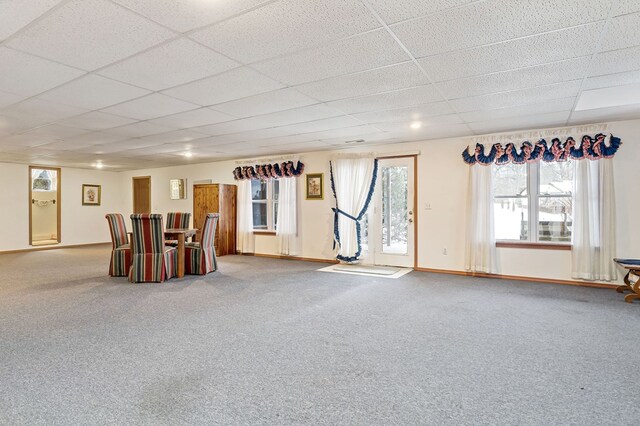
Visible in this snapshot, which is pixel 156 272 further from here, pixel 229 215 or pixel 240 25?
pixel 240 25

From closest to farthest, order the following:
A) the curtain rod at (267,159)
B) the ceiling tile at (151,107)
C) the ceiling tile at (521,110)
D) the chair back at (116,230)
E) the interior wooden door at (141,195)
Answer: the ceiling tile at (151,107)
the ceiling tile at (521,110)
the chair back at (116,230)
the curtain rod at (267,159)
the interior wooden door at (141,195)

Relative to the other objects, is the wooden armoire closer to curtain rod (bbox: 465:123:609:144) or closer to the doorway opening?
the doorway opening

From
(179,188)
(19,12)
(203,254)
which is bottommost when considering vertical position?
(203,254)

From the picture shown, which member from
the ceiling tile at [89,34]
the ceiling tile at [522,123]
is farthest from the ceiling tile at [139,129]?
the ceiling tile at [522,123]

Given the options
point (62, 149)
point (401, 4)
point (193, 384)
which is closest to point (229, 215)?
point (62, 149)

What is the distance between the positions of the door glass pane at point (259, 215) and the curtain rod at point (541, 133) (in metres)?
4.47

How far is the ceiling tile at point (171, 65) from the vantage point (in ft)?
8.36

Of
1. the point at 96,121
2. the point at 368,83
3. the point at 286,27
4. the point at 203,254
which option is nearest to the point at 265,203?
the point at 203,254

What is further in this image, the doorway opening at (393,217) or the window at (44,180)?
the window at (44,180)

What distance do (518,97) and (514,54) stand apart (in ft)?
3.82

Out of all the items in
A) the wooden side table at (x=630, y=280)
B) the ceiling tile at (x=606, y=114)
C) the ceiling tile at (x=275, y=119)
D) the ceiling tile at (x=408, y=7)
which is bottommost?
the wooden side table at (x=630, y=280)

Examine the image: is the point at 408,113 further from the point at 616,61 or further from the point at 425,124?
the point at 616,61

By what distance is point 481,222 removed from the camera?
543cm

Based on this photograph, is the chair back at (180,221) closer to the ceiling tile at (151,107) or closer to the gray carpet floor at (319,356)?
the gray carpet floor at (319,356)
